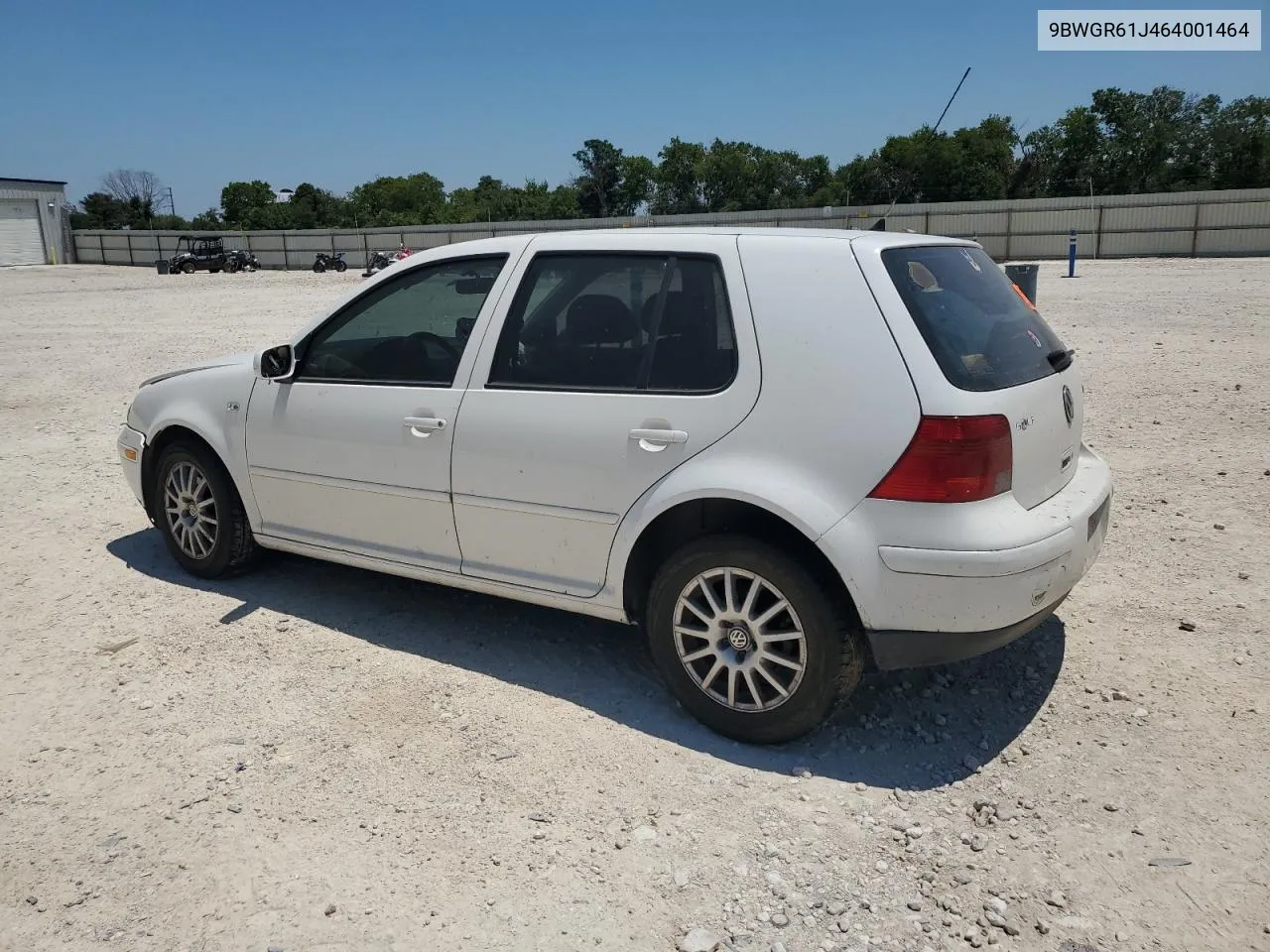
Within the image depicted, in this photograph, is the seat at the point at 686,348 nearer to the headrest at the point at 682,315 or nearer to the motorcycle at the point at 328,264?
the headrest at the point at 682,315

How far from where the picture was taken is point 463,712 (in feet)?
12.7

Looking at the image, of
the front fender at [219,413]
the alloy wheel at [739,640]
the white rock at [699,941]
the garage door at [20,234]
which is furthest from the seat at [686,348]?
the garage door at [20,234]

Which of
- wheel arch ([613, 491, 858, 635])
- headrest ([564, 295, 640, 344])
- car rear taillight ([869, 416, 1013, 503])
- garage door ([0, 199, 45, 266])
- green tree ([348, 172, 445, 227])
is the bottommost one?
wheel arch ([613, 491, 858, 635])

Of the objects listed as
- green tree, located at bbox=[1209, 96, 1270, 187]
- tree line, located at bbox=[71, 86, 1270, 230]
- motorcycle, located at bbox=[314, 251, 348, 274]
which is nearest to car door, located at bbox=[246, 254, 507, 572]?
tree line, located at bbox=[71, 86, 1270, 230]

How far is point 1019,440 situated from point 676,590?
1287mm

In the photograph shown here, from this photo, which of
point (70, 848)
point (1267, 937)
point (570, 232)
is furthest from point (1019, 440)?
point (70, 848)

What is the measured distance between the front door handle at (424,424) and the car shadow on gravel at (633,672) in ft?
3.29

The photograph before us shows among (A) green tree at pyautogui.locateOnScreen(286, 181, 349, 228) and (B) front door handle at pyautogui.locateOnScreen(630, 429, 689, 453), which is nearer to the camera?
(B) front door handle at pyautogui.locateOnScreen(630, 429, 689, 453)

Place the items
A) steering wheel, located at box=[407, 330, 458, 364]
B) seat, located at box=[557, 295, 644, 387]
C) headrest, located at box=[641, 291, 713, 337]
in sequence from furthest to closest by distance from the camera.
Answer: steering wheel, located at box=[407, 330, 458, 364], seat, located at box=[557, 295, 644, 387], headrest, located at box=[641, 291, 713, 337]

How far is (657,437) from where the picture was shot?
3.57 meters

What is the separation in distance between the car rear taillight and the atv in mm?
49369

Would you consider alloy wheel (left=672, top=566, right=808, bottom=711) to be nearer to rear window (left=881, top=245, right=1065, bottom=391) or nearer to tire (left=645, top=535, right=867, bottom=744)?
tire (left=645, top=535, right=867, bottom=744)

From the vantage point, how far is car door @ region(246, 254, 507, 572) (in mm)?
4199

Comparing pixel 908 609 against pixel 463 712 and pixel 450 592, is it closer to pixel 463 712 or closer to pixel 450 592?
pixel 463 712
